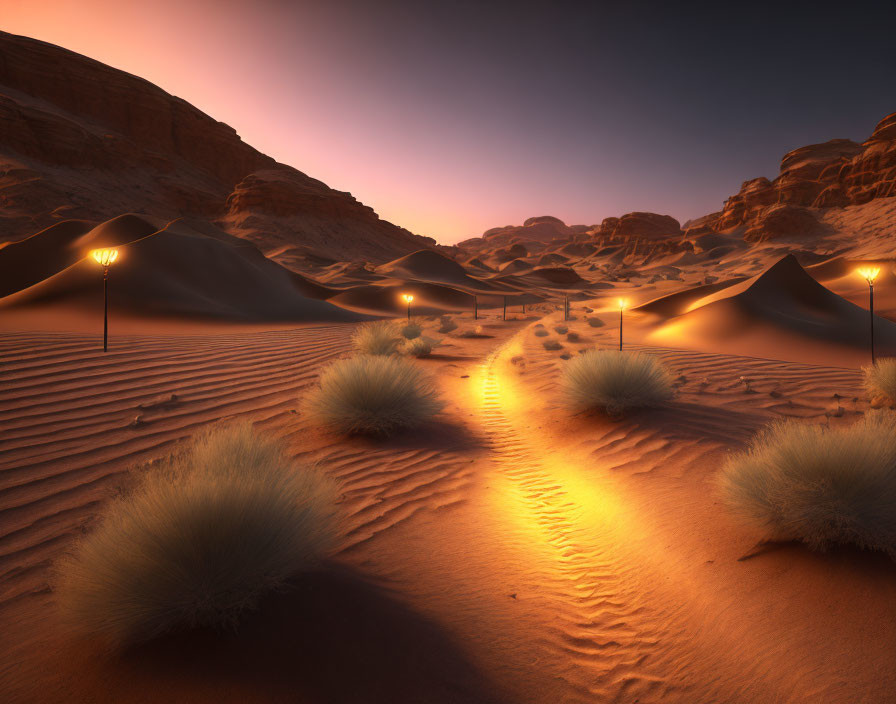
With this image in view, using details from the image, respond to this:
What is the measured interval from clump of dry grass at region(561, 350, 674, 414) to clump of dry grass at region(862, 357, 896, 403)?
2.64 metres

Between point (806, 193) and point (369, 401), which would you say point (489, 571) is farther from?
point (806, 193)

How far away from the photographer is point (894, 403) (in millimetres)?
5312

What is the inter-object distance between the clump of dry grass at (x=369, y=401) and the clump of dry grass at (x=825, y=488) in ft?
11.0

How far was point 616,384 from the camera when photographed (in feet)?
17.7

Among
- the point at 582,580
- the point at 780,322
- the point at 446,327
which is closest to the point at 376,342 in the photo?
the point at 582,580

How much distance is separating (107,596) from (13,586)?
4.25 feet

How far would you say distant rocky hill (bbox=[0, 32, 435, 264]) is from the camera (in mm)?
41344

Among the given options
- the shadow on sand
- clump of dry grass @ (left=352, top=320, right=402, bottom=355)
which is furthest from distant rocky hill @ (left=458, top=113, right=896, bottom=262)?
the shadow on sand

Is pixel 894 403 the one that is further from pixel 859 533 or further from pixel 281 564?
pixel 281 564

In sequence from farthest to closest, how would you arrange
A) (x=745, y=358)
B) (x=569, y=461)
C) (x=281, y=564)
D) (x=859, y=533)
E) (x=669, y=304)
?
(x=669, y=304), (x=745, y=358), (x=569, y=461), (x=859, y=533), (x=281, y=564)

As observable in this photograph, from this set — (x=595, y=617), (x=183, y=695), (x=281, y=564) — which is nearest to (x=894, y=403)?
(x=595, y=617)

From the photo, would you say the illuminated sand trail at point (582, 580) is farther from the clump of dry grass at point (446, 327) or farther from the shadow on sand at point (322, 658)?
the clump of dry grass at point (446, 327)

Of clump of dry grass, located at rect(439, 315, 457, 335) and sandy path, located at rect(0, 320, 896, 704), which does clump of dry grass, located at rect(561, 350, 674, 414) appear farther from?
clump of dry grass, located at rect(439, 315, 457, 335)

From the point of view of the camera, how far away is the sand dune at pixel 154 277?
40.1ft
